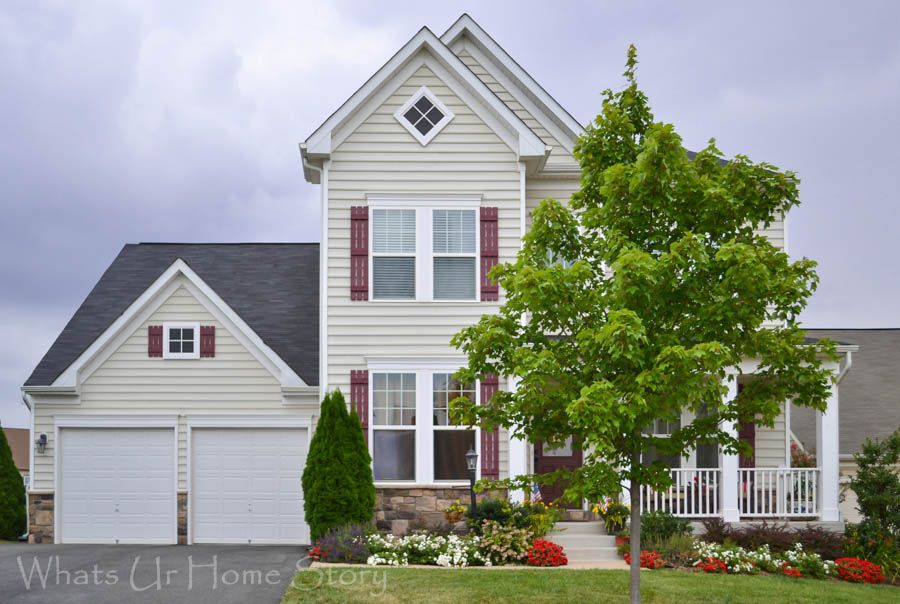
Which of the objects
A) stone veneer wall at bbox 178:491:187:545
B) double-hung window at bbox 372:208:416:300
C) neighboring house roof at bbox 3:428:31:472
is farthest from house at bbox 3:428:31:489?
double-hung window at bbox 372:208:416:300

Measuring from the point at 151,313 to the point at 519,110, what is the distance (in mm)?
8047

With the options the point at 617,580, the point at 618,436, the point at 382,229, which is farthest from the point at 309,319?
the point at 618,436

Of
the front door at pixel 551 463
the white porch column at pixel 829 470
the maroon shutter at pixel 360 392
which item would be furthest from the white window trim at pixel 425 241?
the white porch column at pixel 829 470

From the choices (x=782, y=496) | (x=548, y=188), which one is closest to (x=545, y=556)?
(x=782, y=496)

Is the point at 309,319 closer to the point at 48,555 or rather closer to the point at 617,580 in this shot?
the point at 48,555

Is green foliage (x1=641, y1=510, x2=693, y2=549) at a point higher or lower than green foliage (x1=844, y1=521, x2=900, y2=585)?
higher

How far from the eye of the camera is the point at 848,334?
24.4m

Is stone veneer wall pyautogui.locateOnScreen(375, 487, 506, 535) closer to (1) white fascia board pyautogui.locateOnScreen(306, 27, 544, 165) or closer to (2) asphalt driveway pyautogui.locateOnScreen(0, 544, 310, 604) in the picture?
(2) asphalt driveway pyautogui.locateOnScreen(0, 544, 310, 604)

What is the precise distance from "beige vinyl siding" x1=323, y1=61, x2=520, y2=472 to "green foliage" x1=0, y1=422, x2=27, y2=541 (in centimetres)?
752

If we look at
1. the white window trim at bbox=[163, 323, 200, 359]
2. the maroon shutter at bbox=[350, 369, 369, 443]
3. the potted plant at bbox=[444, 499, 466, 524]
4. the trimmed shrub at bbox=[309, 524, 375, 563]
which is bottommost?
the trimmed shrub at bbox=[309, 524, 375, 563]

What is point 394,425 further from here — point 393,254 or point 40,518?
point 40,518

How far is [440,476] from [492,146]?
18.9 feet

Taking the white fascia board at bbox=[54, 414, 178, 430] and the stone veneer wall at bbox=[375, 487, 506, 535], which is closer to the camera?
the stone veneer wall at bbox=[375, 487, 506, 535]

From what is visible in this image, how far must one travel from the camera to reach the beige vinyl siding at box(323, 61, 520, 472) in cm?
1469
